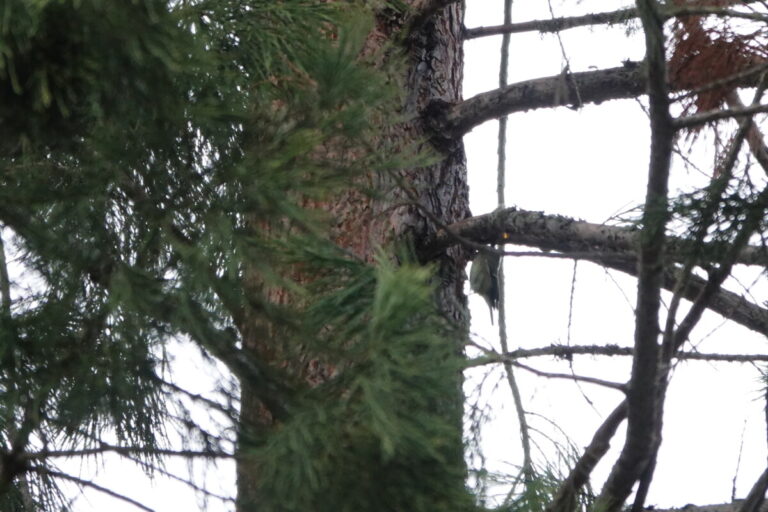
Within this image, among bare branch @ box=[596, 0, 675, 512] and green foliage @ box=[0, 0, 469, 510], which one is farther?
bare branch @ box=[596, 0, 675, 512]

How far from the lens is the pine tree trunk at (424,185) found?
2926 mm

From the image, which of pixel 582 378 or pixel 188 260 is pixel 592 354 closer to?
pixel 582 378

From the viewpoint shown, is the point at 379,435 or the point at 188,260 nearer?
the point at 379,435

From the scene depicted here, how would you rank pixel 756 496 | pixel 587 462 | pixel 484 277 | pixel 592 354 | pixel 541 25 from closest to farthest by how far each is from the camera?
pixel 756 496 < pixel 587 462 < pixel 592 354 < pixel 541 25 < pixel 484 277

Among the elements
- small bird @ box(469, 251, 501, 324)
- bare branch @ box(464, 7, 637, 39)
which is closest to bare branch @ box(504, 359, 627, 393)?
bare branch @ box(464, 7, 637, 39)

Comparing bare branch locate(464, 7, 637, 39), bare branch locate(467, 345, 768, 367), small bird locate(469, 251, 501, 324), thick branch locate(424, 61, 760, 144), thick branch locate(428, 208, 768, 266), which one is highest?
bare branch locate(464, 7, 637, 39)

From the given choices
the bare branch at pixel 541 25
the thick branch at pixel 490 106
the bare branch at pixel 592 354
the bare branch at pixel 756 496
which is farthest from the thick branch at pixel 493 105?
the bare branch at pixel 756 496

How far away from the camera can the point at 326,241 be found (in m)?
1.98

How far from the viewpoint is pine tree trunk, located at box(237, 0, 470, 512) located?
115 inches

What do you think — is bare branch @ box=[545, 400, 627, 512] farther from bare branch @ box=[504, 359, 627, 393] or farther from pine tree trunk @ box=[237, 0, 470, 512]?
pine tree trunk @ box=[237, 0, 470, 512]

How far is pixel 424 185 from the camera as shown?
3164 millimetres

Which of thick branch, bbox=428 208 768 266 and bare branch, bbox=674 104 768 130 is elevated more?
thick branch, bbox=428 208 768 266

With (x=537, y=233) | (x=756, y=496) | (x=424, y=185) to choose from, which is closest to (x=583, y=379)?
(x=756, y=496)

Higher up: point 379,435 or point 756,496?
point 756,496
